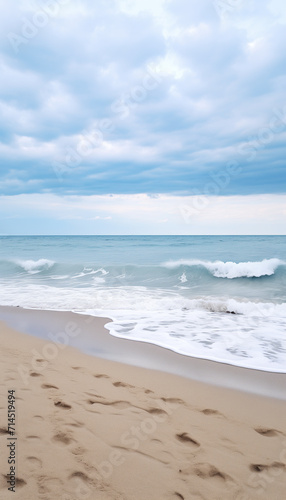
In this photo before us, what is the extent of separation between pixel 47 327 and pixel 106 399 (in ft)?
12.1

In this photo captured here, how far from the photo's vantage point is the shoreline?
401cm

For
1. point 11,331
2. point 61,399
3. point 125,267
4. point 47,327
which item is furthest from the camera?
point 125,267

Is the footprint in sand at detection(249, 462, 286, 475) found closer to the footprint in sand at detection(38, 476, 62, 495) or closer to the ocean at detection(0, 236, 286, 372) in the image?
the footprint in sand at detection(38, 476, 62, 495)

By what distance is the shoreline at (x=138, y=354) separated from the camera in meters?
4.01

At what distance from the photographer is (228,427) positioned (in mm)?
2902

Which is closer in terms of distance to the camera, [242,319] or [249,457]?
[249,457]

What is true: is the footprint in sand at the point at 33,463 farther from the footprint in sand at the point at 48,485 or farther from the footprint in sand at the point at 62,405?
the footprint in sand at the point at 62,405

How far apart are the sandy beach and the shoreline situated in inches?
1.2

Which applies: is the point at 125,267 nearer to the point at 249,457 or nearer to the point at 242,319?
the point at 242,319

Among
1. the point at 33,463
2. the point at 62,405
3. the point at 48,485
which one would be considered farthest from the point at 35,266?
the point at 48,485

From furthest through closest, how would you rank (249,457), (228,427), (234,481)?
(228,427) → (249,457) → (234,481)

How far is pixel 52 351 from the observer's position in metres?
4.98

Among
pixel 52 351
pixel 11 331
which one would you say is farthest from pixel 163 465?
pixel 11 331

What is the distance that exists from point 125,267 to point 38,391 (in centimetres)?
1606
